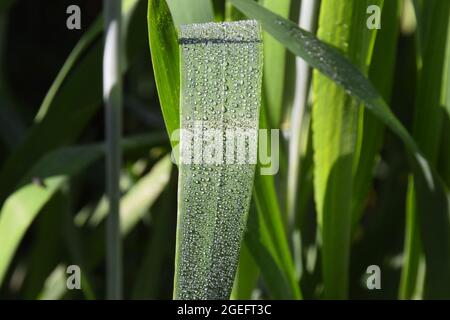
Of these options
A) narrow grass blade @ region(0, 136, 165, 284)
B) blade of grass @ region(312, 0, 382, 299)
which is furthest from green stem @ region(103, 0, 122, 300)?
blade of grass @ region(312, 0, 382, 299)

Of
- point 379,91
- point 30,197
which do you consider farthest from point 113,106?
point 379,91

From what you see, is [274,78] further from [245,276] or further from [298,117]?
[245,276]

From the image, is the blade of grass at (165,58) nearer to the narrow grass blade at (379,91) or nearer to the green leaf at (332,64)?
the green leaf at (332,64)

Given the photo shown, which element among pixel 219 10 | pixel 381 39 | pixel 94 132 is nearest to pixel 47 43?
pixel 94 132

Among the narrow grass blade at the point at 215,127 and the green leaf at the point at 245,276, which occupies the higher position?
the narrow grass blade at the point at 215,127

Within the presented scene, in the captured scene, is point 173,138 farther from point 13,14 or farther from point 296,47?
point 13,14

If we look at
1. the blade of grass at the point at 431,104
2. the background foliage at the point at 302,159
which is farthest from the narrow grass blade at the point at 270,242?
the blade of grass at the point at 431,104
